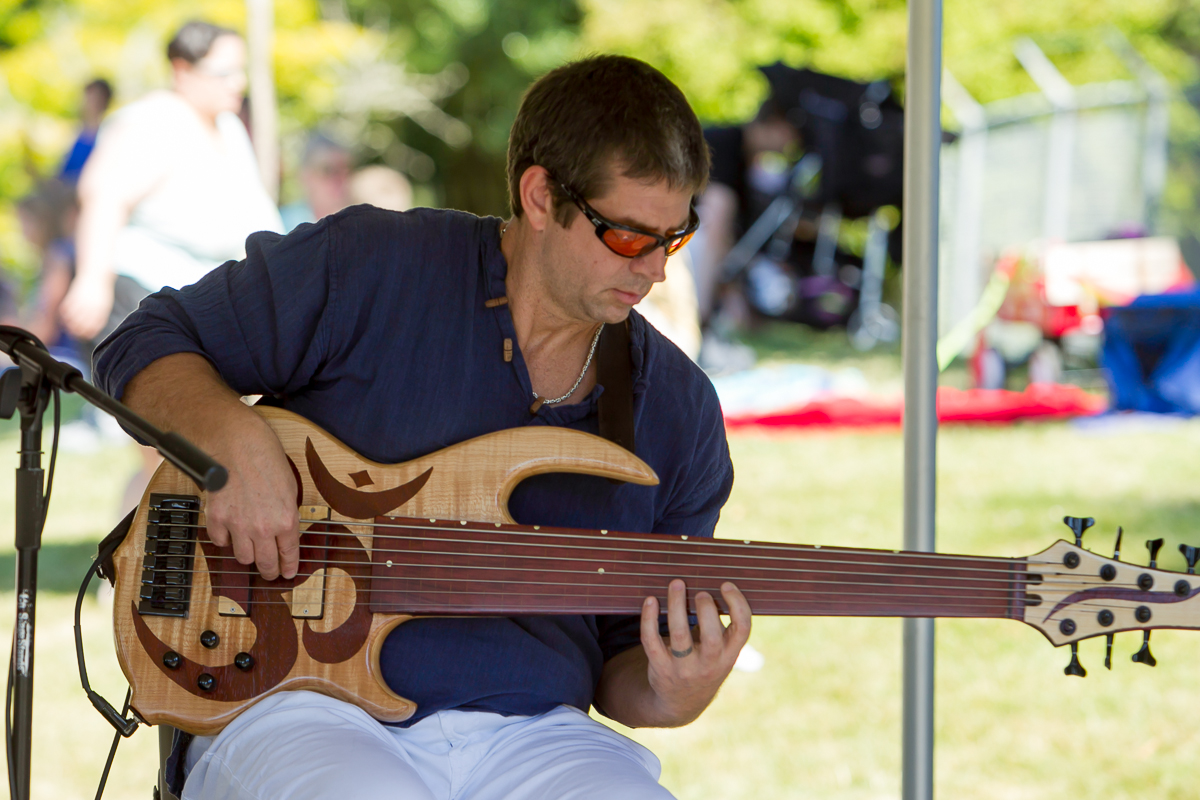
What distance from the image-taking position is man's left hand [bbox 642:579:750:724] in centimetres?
184

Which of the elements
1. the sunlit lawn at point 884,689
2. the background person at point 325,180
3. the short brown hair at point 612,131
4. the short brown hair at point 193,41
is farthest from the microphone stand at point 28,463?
the background person at point 325,180

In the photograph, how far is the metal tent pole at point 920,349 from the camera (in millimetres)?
2283

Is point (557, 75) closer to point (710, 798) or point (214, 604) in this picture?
point (214, 604)

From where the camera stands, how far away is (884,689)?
13.9 feet

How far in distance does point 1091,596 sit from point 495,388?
110cm

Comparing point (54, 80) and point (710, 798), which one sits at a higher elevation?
point (54, 80)

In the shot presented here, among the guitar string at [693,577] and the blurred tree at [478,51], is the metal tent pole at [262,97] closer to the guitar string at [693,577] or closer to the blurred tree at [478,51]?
the blurred tree at [478,51]

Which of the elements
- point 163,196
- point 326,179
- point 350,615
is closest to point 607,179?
point 350,615

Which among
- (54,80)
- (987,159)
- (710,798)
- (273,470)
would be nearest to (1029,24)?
(987,159)

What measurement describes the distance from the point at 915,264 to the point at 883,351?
1119cm

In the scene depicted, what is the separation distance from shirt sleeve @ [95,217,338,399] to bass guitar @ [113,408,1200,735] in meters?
0.13

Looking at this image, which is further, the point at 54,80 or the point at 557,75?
the point at 54,80

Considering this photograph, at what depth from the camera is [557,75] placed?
6.73 feet

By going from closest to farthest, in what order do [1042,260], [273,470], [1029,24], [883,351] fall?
[273,470], [1042,260], [883,351], [1029,24]
